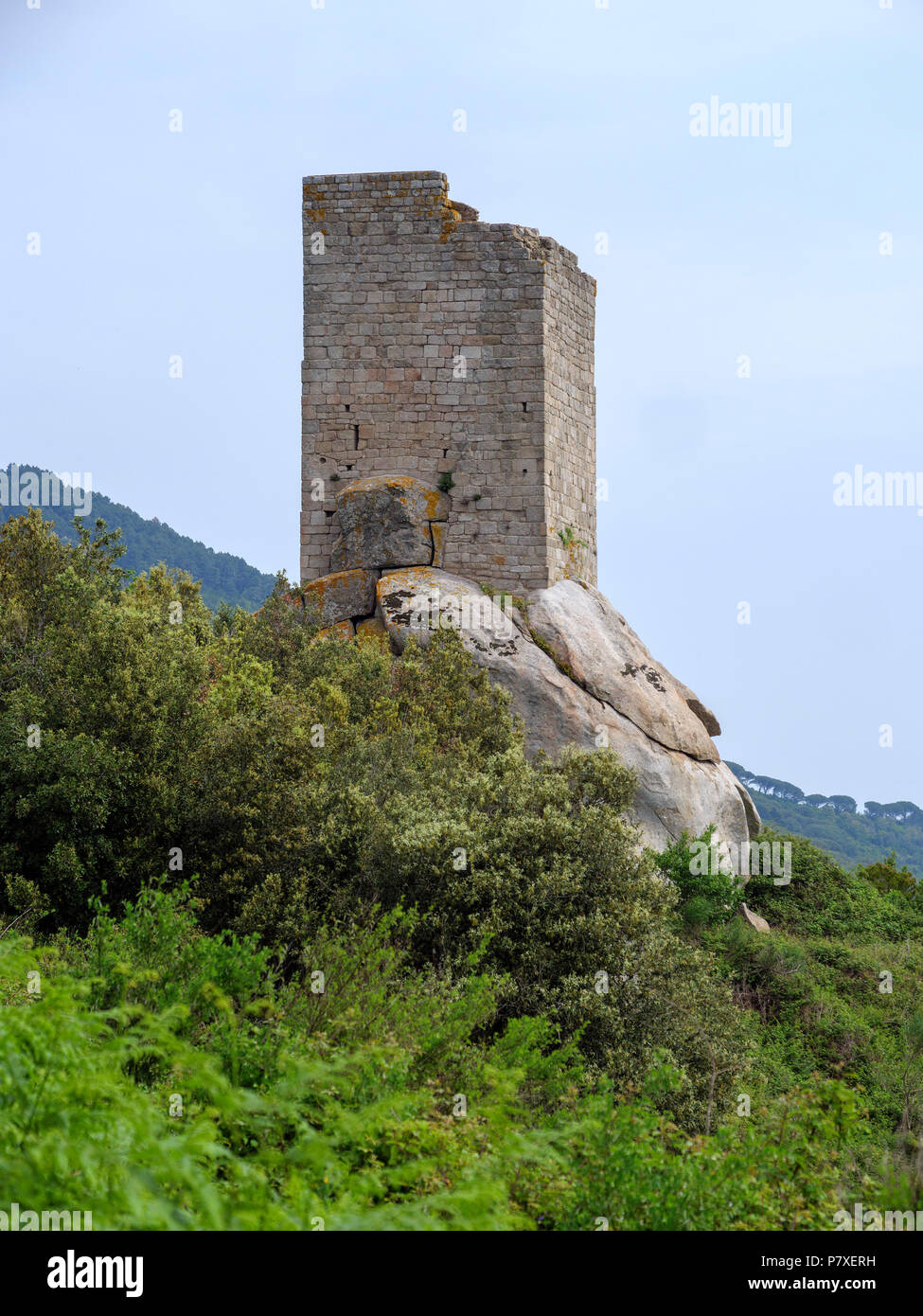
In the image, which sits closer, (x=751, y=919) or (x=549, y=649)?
(x=549, y=649)

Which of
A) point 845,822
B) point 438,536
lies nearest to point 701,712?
point 438,536

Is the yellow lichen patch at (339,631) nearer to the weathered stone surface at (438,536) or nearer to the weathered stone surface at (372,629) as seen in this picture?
the weathered stone surface at (372,629)

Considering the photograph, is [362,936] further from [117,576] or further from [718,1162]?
[117,576]

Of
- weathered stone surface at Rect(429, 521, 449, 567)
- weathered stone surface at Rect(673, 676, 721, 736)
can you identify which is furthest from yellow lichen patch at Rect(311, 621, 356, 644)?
weathered stone surface at Rect(673, 676, 721, 736)

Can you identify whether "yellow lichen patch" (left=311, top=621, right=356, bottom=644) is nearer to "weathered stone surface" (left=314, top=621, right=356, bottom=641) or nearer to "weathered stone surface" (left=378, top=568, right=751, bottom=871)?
"weathered stone surface" (left=314, top=621, right=356, bottom=641)

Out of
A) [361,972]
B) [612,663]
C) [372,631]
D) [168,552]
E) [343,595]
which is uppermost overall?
[168,552]

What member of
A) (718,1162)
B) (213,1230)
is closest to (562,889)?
(718,1162)

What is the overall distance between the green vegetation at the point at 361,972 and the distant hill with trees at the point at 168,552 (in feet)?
212

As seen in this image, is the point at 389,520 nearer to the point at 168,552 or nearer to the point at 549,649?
the point at 549,649

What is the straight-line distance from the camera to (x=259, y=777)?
10609mm

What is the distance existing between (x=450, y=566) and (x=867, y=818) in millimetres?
78765

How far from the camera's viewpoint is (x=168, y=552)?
3346 inches

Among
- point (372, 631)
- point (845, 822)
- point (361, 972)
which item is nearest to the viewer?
point (361, 972)

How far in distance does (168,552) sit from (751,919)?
7310cm
